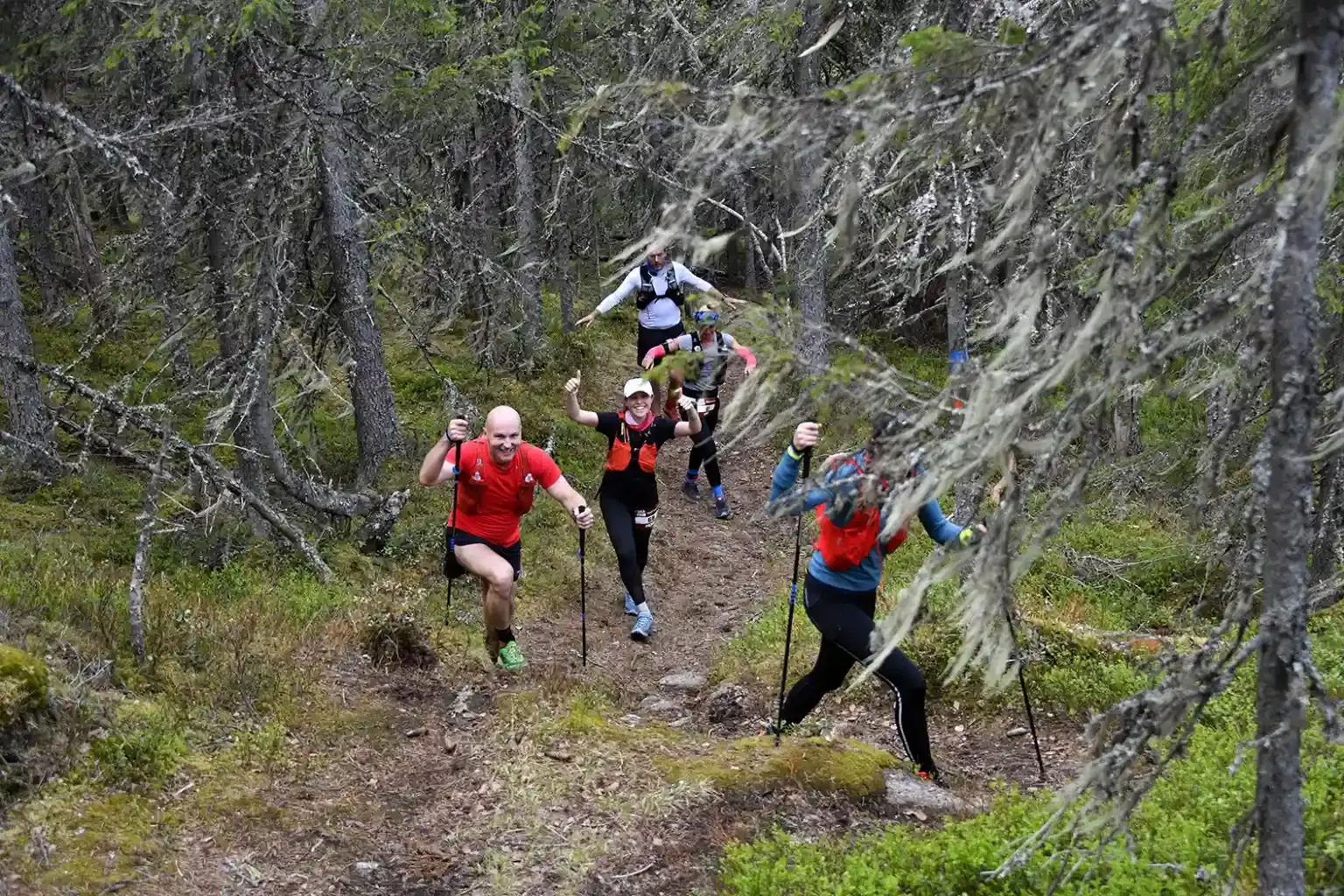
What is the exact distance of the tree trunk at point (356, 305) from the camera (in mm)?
11227

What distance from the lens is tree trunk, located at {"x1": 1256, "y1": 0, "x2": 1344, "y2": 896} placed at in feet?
9.73

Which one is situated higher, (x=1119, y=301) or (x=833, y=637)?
(x=1119, y=301)

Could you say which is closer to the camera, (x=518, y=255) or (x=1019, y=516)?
(x=1019, y=516)

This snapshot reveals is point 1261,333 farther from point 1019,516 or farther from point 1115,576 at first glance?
point 1115,576

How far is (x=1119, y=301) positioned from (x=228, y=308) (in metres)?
10.2

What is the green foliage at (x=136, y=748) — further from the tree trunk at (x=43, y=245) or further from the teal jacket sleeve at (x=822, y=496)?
the tree trunk at (x=43, y=245)

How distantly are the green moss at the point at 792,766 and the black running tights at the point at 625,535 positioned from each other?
317cm

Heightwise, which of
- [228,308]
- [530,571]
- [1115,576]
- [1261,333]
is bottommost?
A: [530,571]

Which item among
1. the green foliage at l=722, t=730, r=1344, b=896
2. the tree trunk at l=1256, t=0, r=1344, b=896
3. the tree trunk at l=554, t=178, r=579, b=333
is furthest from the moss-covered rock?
the tree trunk at l=554, t=178, r=579, b=333

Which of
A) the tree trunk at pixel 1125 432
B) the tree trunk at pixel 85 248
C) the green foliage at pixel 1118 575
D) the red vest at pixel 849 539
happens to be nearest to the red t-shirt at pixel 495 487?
the red vest at pixel 849 539

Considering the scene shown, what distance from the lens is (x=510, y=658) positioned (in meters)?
9.05

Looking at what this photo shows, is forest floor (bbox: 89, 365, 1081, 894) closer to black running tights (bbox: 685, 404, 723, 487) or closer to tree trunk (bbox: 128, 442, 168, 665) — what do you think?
tree trunk (bbox: 128, 442, 168, 665)

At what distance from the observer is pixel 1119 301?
2998mm

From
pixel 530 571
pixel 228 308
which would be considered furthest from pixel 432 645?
pixel 228 308
